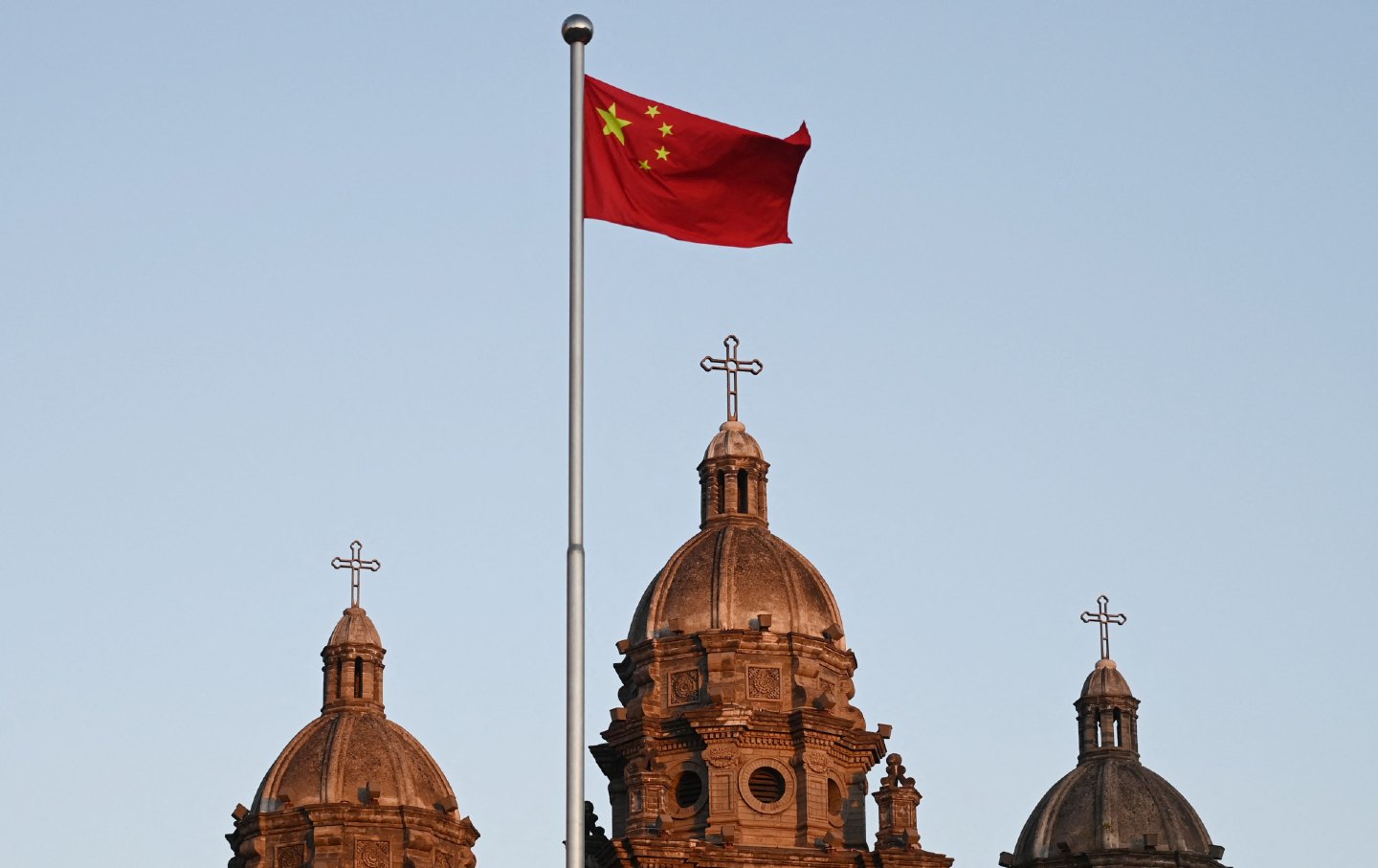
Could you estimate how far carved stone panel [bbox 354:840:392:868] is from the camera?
347ft

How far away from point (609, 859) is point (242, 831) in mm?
18442

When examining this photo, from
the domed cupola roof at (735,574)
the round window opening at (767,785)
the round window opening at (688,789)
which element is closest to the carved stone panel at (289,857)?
the domed cupola roof at (735,574)

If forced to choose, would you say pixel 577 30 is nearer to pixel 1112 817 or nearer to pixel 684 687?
pixel 684 687

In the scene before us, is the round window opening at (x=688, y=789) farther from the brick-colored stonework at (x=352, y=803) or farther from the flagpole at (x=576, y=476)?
the flagpole at (x=576, y=476)

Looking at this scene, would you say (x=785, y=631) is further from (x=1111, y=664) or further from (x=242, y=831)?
(x=242, y=831)

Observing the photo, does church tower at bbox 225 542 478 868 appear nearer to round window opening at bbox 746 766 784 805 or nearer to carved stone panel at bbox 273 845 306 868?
carved stone panel at bbox 273 845 306 868

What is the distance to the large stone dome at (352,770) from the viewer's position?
107 metres

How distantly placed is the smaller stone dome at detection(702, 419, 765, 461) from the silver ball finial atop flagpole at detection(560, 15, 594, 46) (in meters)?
51.9

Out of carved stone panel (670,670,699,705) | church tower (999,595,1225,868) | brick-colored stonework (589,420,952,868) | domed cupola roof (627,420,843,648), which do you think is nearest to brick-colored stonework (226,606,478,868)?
brick-colored stonework (589,420,952,868)

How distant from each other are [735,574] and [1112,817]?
1513 centimetres

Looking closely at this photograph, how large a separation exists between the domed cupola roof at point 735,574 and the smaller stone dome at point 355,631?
15.0 metres

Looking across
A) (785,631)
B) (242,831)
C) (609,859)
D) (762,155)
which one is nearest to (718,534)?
(785,631)

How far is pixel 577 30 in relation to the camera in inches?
2014

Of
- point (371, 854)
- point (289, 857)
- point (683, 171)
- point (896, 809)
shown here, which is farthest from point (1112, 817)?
point (683, 171)
